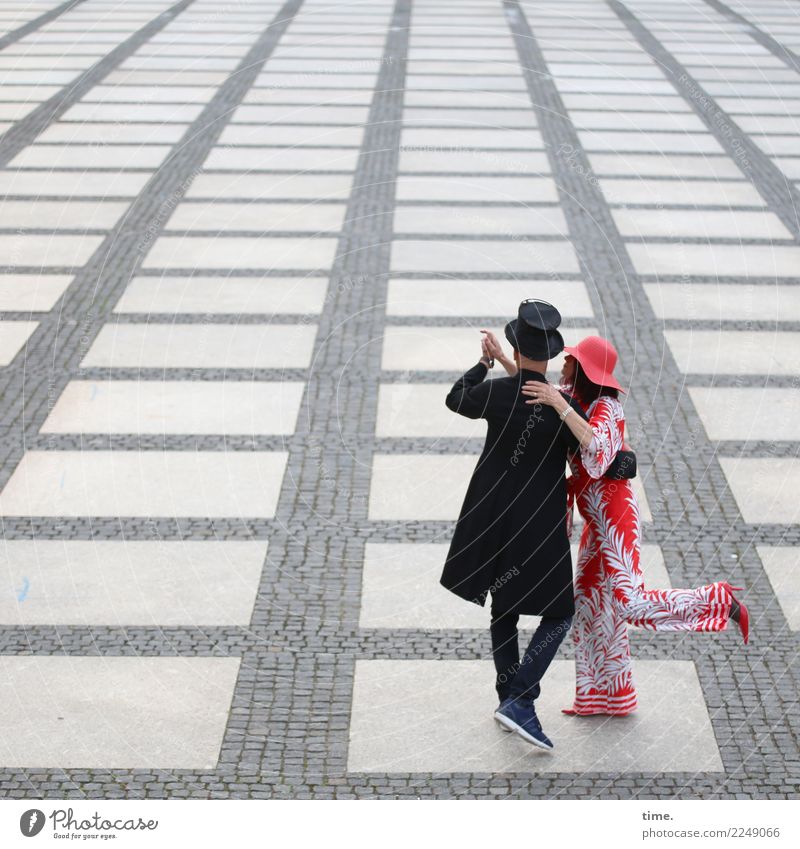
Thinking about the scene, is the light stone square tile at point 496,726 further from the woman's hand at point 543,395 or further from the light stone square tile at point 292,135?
the light stone square tile at point 292,135

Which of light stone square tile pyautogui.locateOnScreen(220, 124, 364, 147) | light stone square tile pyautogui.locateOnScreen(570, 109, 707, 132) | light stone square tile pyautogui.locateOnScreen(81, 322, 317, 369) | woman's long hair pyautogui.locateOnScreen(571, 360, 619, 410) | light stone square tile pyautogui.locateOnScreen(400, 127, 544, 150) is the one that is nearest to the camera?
woman's long hair pyautogui.locateOnScreen(571, 360, 619, 410)

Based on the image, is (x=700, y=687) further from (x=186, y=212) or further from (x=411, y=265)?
(x=186, y=212)

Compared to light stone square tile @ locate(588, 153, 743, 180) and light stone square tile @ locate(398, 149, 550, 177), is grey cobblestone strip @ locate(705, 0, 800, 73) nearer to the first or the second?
light stone square tile @ locate(588, 153, 743, 180)

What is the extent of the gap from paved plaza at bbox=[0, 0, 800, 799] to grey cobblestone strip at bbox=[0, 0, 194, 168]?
0.44 feet

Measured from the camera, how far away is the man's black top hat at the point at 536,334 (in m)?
5.40

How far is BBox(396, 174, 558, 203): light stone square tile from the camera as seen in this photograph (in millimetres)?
14539

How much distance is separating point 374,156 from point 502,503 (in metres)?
11.1

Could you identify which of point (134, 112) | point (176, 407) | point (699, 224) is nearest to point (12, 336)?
point (176, 407)

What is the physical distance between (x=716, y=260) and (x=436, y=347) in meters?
3.60

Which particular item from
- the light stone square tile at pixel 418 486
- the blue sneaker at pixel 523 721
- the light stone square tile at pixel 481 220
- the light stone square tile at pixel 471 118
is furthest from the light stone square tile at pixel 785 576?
the light stone square tile at pixel 471 118

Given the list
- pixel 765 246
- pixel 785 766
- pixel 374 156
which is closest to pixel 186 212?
pixel 374 156

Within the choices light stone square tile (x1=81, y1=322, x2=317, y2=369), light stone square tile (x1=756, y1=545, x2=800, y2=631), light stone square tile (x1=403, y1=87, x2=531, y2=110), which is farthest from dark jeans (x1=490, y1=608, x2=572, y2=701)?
light stone square tile (x1=403, y1=87, x2=531, y2=110)

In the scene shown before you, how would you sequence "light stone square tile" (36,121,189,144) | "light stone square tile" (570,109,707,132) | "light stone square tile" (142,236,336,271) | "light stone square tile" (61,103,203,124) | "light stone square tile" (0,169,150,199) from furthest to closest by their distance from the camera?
1. "light stone square tile" (61,103,203,124)
2. "light stone square tile" (570,109,707,132)
3. "light stone square tile" (36,121,189,144)
4. "light stone square tile" (0,169,150,199)
5. "light stone square tile" (142,236,336,271)

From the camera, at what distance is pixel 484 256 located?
42.3 ft
